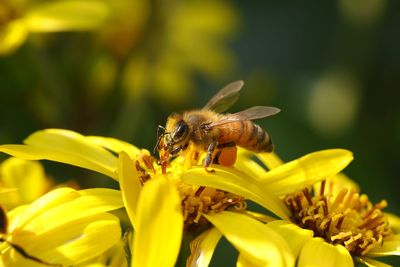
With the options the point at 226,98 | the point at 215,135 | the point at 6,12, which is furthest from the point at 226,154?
the point at 6,12

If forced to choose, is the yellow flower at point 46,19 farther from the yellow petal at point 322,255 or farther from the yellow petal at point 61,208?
the yellow petal at point 322,255

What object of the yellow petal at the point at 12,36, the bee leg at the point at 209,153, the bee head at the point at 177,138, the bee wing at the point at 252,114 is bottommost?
the bee leg at the point at 209,153

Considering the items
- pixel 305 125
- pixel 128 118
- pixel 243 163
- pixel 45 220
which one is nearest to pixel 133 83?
pixel 128 118

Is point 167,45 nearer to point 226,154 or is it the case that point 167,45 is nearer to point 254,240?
point 226,154

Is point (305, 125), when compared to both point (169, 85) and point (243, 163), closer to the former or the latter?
point (169, 85)

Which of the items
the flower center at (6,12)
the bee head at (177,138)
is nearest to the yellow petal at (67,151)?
the bee head at (177,138)
